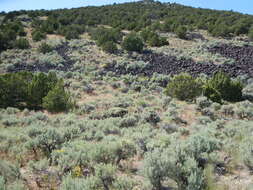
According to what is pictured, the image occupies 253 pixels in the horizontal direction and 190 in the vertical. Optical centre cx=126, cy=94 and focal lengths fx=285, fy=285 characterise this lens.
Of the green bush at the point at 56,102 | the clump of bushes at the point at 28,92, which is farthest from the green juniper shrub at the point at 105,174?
the clump of bushes at the point at 28,92

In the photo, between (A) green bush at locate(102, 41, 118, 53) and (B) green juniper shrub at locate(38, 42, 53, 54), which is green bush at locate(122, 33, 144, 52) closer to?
(A) green bush at locate(102, 41, 118, 53)

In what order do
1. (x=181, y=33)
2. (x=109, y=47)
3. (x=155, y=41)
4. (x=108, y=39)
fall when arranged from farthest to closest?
(x=181, y=33)
(x=108, y=39)
(x=155, y=41)
(x=109, y=47)

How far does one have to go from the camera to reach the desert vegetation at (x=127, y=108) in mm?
5367

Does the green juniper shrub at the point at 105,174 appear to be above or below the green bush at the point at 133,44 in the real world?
below

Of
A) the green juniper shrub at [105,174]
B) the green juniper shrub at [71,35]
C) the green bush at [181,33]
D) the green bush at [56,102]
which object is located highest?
the green bush at [181,33]

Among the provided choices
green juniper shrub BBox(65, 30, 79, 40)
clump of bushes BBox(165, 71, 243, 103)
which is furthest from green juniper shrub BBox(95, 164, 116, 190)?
green juniper shrub BBox(65, 30, 79, 40)

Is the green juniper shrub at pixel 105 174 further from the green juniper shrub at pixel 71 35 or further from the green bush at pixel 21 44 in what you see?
the green juniper shrub at pixel 71 35

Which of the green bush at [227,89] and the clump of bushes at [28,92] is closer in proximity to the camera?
the clump of bushes at [28,92]

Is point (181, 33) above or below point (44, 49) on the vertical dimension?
above

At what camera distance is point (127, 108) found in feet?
43.7

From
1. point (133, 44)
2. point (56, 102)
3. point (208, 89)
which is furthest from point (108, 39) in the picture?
point (56, 102)

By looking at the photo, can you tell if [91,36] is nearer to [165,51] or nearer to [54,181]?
[165,51]

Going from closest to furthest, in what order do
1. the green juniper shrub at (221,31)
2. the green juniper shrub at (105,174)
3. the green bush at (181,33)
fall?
1. the green juniper shrub at (105,174)
2. the green bush at (181,33)
3. the green juniper shrub at (221,31)

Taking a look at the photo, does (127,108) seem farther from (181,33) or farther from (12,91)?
(181,33)
